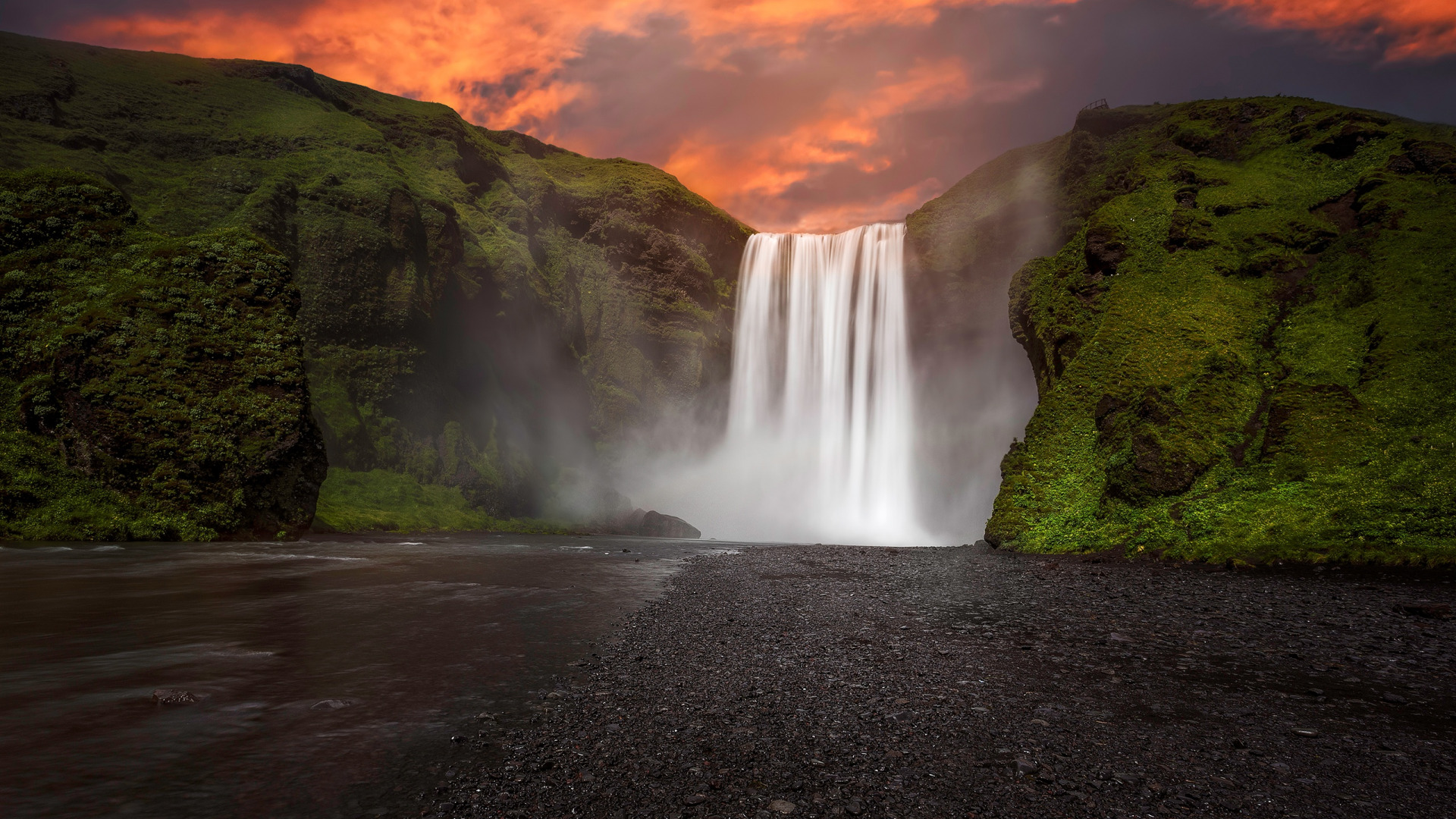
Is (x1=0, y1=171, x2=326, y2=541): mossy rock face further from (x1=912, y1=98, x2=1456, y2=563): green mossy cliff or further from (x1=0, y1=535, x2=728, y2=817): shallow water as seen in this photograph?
(x1=912, y1=98, x2=1456, y2=563): green mossy cliff

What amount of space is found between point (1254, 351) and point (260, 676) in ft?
102

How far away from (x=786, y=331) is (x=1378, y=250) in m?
44.9

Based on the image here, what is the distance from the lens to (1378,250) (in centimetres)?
2461

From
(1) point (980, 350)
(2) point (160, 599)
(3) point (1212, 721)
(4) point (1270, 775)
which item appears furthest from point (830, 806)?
(1) point (980, 350)

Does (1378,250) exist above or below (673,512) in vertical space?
above

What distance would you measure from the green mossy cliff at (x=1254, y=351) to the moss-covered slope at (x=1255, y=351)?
8cm

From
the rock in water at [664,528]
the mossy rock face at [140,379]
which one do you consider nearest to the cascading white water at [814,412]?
the rock in water at [664,528]

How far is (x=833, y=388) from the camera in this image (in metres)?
59.6

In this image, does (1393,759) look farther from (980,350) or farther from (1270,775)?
(980,350)

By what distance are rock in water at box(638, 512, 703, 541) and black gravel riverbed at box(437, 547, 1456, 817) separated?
40194mm

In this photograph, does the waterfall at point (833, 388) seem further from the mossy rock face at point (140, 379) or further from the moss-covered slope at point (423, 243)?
the mossy rock face at point (140, 379)

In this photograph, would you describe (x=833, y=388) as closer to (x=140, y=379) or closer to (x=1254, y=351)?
(x=1254, y=351)

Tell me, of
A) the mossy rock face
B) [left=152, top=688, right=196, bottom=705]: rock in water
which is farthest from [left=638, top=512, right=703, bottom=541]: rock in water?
[left=152, top=688, right=196, bottom=705]: rock in water

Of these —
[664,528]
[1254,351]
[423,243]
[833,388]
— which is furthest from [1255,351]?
[423,243]
